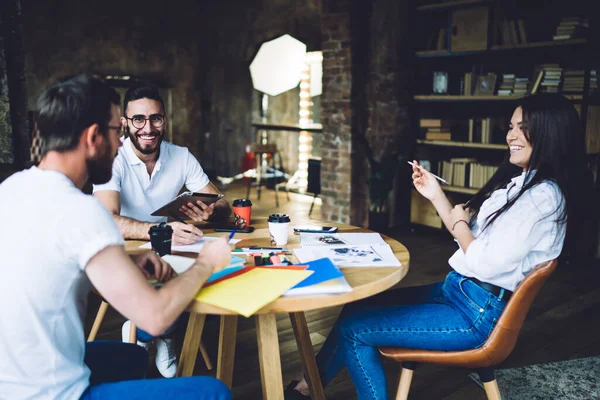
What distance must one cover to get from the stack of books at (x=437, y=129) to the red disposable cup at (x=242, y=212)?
3.50 meters

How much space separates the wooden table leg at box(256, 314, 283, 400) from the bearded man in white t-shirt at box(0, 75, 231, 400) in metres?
0.37

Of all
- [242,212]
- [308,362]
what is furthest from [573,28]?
[308,362]

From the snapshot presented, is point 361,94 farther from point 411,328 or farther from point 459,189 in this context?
point 411,328

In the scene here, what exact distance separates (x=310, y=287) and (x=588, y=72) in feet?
12.3

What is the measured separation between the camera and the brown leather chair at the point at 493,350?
1.54 m

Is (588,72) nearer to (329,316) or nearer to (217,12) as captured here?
(329,316)

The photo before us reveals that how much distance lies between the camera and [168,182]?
2.46m

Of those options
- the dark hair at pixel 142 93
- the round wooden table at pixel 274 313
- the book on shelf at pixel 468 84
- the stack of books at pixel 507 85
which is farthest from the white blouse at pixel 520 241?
the book on shelf at pixel 468 84

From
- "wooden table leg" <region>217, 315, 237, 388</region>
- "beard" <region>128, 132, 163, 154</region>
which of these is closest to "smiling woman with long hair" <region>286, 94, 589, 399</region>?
"wooden table leg" <region>217, 315, 237, 388</region>

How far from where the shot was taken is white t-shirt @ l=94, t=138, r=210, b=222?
2.34 meters

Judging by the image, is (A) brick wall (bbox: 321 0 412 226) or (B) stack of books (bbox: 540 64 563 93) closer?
(B) stack of books (bbox: 540 64 563 93)

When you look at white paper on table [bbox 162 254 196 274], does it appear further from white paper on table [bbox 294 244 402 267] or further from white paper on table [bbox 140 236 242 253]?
white paper on table [bbox 294 244 402 267]

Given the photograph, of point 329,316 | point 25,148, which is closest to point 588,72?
point 329,316

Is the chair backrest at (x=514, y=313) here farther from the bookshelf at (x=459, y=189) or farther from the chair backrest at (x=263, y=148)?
the chair backrest at (x=263, y=148)
